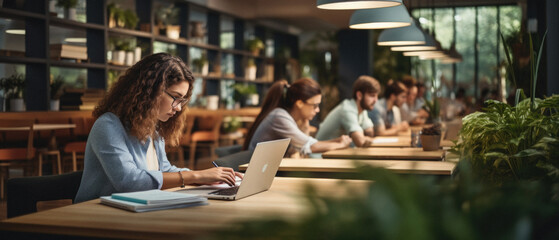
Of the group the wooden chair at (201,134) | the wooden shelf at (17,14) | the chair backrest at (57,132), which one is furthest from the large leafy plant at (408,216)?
the wooden chair at (201,134)

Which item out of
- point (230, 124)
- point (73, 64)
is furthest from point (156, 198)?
point (230, 124)

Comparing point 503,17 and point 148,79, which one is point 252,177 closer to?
point 148,79

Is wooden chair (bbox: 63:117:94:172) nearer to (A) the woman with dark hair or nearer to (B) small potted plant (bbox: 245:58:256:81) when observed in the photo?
(A) the woman with dark hair

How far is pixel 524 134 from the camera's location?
98.4 inches

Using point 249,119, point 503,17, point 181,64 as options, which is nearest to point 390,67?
point 503,17

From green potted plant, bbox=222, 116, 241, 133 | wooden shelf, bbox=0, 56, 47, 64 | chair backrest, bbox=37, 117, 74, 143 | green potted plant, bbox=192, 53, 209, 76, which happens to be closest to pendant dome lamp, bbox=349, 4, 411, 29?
wooden shelf, bbox=0, 56, 47, 64

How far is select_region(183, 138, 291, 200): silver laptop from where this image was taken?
7.78ft

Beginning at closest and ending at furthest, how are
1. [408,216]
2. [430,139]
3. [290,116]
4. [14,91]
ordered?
1. [408,216]
2. [430,139]
3. [290,116]
4. [14,91]

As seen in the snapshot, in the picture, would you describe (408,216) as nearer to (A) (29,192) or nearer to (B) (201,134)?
(A) (29,192)

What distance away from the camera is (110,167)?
2527 millimetres

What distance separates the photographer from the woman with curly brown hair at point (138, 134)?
2545mm

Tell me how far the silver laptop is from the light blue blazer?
0.21 metres

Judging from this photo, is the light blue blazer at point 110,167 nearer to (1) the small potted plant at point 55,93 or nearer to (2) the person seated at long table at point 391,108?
(2) the person seated at long table at point 391,108

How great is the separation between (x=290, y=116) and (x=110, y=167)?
2.39 metres
